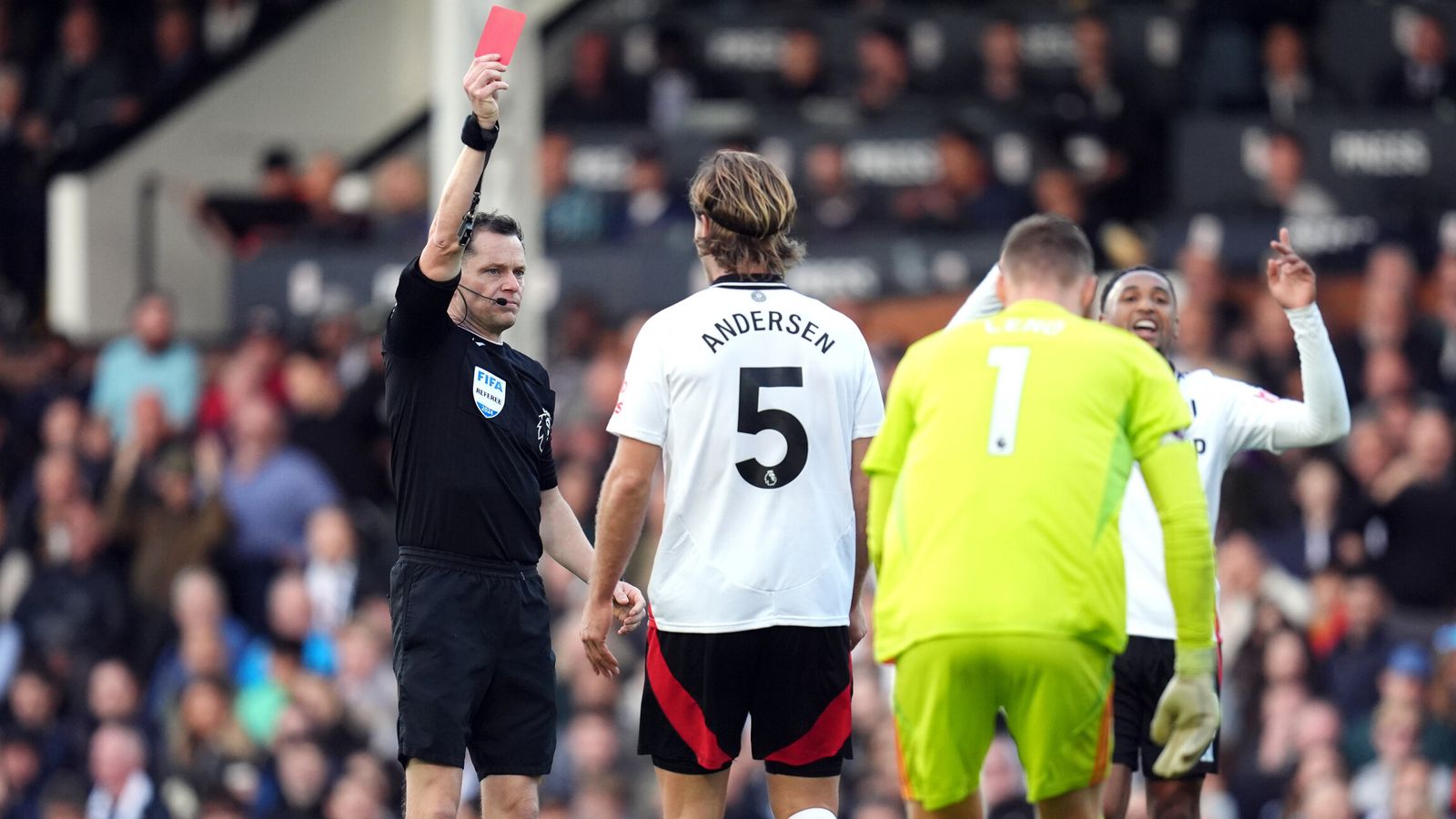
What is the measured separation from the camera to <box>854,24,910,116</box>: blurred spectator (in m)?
17.0

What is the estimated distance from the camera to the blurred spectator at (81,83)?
20250mm

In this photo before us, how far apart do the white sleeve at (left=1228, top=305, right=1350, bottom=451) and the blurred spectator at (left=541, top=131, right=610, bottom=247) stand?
8.85m

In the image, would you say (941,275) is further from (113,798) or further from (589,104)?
(113,798)

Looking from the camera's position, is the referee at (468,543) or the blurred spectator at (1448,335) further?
the blurred spectator at (1448,335)

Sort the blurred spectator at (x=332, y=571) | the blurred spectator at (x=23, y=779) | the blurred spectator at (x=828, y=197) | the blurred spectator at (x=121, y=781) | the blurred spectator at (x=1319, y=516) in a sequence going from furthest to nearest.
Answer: the blurred spectator at (x=828, y=197) → the blurred spectator at (x=23, y=779) → the blurred spectator at (x=332, y=571) → the blurred spectator at (x=121, y=781) → the blurred spectator at (x=1319, y=516)

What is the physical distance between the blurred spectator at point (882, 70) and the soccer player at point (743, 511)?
1063 centimetres

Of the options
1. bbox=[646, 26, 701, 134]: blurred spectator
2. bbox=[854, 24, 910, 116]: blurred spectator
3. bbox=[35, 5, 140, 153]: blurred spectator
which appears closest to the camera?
Answer: bbox=[854, 24, 910, 116]: blurred spectator

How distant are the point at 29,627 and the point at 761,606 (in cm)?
925

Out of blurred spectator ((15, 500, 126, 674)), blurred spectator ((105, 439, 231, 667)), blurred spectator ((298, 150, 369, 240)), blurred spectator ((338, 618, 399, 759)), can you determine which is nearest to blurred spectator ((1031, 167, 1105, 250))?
blurred spectator ((298, 150, 369, 240))

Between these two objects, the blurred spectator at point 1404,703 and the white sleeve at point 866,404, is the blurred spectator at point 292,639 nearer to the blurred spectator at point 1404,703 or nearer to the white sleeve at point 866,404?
the blurred spectator at point 1404,703

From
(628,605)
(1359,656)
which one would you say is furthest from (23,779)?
(628,605)

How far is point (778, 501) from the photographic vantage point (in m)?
6.31

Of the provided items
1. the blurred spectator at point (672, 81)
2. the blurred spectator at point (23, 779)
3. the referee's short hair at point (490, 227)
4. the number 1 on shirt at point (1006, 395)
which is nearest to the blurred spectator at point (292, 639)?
the blurred spectator at point (23, 779)

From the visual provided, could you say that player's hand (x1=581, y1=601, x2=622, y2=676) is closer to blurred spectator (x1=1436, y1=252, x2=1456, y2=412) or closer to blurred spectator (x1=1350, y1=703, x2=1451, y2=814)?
blurred spectator (x1=1350, y1=703, x2=1451, y2=814)
